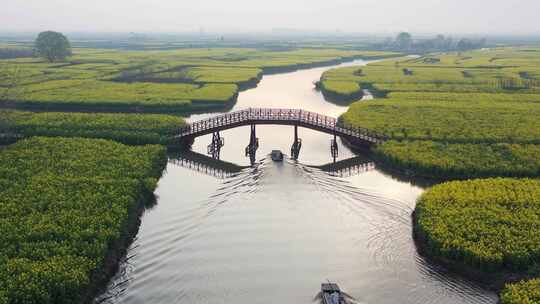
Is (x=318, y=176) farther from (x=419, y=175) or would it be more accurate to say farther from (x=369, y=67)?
(x=369, y=67)

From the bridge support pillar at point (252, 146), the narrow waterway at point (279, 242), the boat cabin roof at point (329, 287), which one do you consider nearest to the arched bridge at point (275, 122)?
the bridge support pillar at point (252, 146)

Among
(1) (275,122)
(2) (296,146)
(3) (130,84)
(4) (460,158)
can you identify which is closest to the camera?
(4) (460,158)

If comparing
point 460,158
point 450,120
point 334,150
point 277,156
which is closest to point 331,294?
point 277,156

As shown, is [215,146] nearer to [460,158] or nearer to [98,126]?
[98,126]

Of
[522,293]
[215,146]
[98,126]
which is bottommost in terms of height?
[522,293]

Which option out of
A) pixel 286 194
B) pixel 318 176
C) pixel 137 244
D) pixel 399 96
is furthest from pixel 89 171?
pixel 399 96

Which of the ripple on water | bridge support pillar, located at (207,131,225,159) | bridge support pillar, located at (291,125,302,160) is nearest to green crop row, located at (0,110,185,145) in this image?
bridge support pillar, located at (207,131,225,159)

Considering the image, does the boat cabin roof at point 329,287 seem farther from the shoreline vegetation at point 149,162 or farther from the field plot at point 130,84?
the field plot at point 130,84
